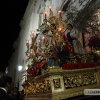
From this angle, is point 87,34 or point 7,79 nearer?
point 7,79

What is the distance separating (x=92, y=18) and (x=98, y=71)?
9.22 ft

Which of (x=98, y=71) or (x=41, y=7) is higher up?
(x=41, y=7)

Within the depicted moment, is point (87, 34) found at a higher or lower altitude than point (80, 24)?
lower

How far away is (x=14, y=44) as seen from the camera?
22953mm

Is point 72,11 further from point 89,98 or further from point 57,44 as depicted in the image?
point 89,98

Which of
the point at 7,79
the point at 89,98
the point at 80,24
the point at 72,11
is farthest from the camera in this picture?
the point at 72,11

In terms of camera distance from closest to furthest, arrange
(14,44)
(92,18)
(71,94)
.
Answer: (71,94) → (92,18) → (14,44)

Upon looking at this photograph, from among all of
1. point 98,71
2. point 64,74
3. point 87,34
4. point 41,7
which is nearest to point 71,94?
point 64,74

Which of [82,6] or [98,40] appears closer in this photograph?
[98,40]

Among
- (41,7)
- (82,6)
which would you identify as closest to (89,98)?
(82,6)

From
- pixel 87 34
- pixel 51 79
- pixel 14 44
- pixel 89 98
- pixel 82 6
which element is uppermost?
pixel 14 44

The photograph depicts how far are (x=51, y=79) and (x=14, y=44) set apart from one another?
2054 centimetres

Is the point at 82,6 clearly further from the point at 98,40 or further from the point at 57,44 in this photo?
A: the point at 57,44

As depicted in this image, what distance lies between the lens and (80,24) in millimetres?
6320
